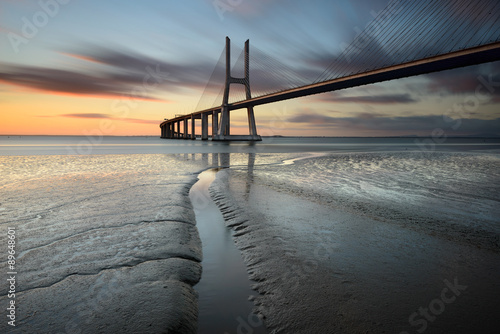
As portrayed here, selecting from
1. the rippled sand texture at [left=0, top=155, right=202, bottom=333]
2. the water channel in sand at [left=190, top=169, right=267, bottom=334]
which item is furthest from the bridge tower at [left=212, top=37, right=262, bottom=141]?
the water channel in sand at [left=190, top=169, right=267, bottom=334]

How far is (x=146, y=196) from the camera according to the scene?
18.3 ft

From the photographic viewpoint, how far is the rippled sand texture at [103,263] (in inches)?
72.2

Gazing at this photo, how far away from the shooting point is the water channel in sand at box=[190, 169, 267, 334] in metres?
1.85

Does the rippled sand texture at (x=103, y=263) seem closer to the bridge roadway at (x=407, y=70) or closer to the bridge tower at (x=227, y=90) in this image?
the bridge roadway at (x=407, y=70)

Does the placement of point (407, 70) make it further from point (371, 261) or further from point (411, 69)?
point (371, 261)

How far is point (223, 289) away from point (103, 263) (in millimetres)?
1288

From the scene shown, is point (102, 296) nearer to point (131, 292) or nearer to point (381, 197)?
point (131, 292)

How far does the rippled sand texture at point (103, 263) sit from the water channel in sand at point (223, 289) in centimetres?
10

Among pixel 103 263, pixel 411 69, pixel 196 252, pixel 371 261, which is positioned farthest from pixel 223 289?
pixel 411 69

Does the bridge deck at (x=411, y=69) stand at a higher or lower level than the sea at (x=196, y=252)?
higher

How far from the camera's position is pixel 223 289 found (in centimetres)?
231

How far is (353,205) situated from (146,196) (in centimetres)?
425

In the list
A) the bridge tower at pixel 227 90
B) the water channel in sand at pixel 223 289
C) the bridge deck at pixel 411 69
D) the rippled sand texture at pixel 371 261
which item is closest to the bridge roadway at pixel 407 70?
the bridge deck at pixel 411 69

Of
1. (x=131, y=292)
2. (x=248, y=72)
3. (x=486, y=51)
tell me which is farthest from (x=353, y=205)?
(x=248, y=72)
